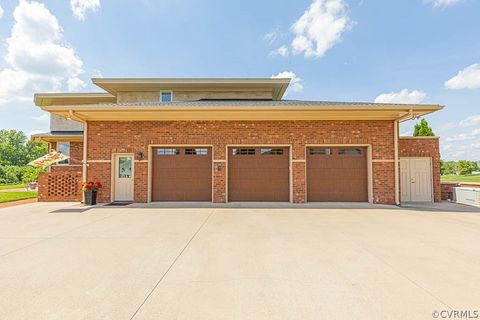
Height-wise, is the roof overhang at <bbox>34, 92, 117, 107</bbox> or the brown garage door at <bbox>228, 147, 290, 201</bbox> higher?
the roof overhang at <bbox>34, 92, 117, 107</bbox>

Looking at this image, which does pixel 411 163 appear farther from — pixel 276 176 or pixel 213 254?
pixel 213 254

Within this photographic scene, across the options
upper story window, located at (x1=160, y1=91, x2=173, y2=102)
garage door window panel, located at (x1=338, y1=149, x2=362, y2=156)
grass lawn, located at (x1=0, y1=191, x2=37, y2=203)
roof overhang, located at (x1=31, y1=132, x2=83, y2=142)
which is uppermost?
upper story window, located at (x1=160, y1=91, x2=173, y2=102)

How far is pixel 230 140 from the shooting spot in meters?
9.75

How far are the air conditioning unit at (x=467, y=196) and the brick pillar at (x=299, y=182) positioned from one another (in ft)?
22.9

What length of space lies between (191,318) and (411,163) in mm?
11502

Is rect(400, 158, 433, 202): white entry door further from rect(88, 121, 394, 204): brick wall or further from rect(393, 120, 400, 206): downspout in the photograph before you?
rect(88, 121, 394, 204): brick wall

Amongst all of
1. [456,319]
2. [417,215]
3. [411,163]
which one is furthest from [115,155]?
[411,163]

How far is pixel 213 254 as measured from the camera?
4.02m

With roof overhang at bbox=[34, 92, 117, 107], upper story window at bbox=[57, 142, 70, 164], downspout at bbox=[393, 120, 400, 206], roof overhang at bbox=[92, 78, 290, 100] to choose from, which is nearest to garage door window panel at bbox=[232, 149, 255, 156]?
roof overhang at bbox=[92, 78, 290, 100]

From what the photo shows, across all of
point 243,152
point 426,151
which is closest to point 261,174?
point 243,152

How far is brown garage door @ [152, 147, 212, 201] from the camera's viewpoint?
32.7 feet

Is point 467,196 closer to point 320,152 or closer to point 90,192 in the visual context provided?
point 320,152

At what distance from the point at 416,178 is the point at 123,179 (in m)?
13.0

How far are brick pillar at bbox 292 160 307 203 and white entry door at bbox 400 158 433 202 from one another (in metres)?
4.61
